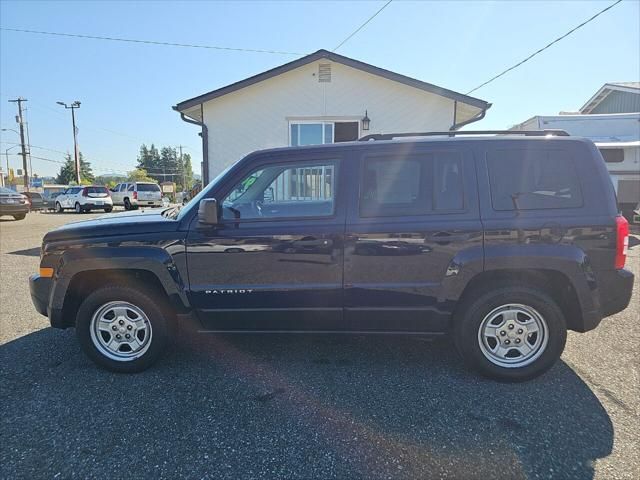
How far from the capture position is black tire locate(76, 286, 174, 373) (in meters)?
3.08

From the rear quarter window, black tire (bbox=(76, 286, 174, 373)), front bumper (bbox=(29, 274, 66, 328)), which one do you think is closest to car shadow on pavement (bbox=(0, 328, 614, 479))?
black tire (bbox=(76, 286, 174, 373))

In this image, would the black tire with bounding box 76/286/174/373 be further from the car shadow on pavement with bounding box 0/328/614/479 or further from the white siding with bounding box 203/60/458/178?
the white siding with bounding box 203/60/458/178

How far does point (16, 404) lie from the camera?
2725mm

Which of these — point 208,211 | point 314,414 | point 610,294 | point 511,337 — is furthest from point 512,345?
point 208,211

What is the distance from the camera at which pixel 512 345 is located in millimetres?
3025

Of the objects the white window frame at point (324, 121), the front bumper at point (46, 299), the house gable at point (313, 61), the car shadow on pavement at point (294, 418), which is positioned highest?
the house gable at point (313, 61)

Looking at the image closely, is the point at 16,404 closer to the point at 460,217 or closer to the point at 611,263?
the point at 460,217

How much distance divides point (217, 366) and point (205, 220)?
1322 mm

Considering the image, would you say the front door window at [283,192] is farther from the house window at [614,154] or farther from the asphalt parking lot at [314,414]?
the house window at [614,154]

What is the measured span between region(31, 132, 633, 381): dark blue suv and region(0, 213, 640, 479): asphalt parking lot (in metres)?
0.37

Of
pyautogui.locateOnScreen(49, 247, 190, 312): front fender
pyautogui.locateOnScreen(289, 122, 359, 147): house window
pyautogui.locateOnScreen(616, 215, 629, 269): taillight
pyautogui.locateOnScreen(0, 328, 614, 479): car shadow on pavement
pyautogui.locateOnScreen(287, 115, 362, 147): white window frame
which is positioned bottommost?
pyautogui.locateOnScreen(0, 328, 614, 479): car shadow on pavement

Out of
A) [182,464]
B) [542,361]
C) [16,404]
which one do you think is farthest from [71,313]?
[542,361]

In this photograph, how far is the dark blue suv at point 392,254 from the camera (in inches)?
113

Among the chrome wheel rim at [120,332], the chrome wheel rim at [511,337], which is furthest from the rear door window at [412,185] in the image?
the chrome wheel rim at [120,332]
